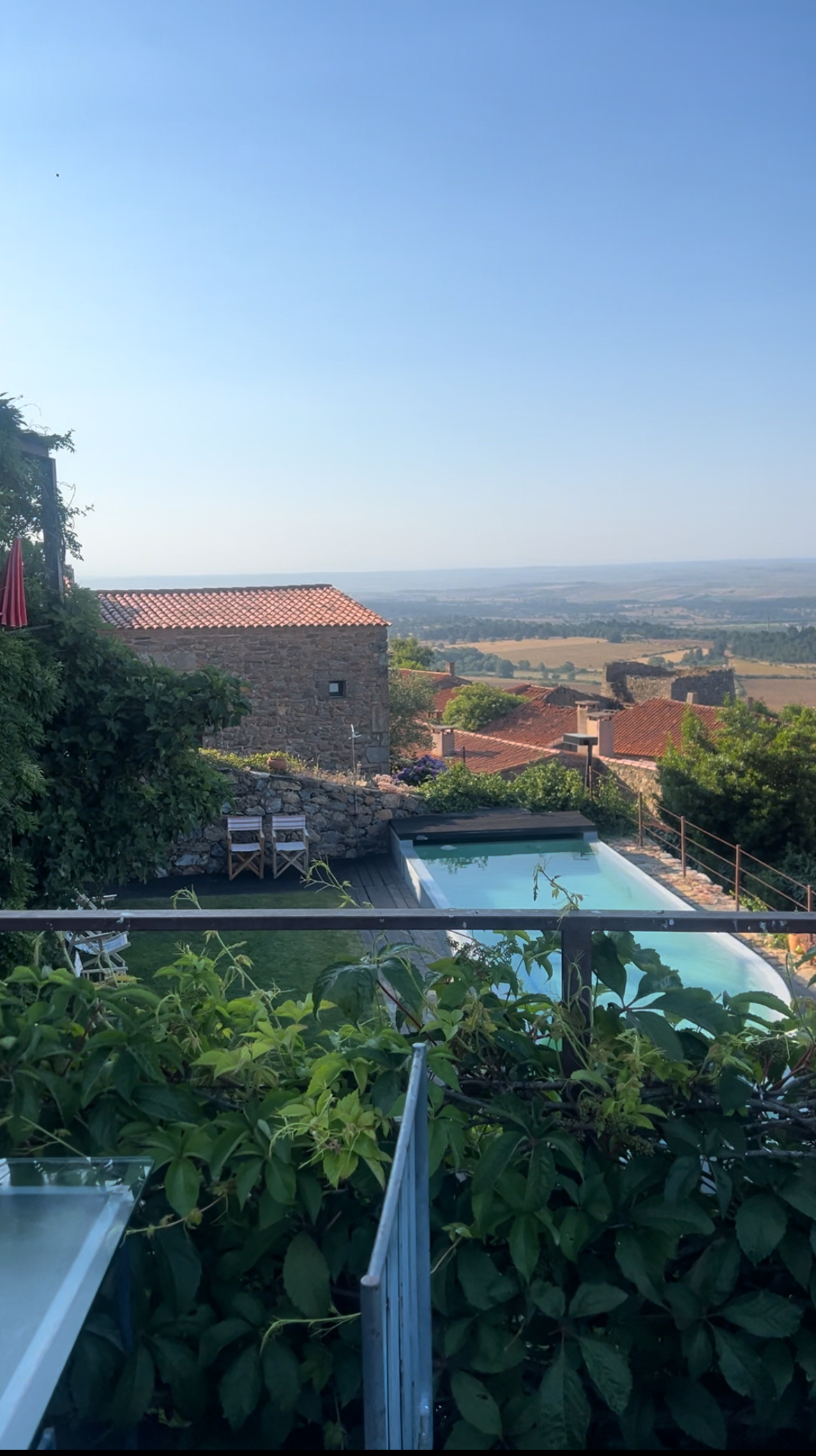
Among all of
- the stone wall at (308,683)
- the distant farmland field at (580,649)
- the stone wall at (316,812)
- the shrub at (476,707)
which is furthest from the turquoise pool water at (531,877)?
the distant farmland field at (580,649)

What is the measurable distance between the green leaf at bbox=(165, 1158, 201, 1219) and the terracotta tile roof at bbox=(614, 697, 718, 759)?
931 inches

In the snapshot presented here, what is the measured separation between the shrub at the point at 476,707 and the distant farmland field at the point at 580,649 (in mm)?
28798

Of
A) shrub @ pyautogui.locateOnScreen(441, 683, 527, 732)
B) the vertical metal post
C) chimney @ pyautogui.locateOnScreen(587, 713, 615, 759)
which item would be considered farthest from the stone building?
the vertical metal post

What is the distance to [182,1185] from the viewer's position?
1.47 meters

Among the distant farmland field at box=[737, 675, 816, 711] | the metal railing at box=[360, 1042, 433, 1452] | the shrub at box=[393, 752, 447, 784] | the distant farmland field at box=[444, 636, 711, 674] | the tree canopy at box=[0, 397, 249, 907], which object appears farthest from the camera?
the distant farmland field at box=[444, 636, 711, 674]

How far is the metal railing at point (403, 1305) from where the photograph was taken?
0.83 m

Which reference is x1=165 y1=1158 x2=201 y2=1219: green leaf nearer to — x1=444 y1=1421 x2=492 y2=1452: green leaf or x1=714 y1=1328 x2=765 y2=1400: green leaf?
x1=444 y1=1421 x2=492 y2=1452: green leaf

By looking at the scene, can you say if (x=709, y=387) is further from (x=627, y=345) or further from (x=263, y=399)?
(x=263, y=399)

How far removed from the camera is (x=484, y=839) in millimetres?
13172

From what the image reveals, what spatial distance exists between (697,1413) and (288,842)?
447 inches

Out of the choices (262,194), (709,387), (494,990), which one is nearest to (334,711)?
(262,194)

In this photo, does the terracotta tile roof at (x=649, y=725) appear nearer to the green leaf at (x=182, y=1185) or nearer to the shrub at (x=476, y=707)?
the shrub at (x=476, y=707)

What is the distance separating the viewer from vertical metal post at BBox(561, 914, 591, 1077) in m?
1.68

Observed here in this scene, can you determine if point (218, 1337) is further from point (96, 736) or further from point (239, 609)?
point (239, 609)
